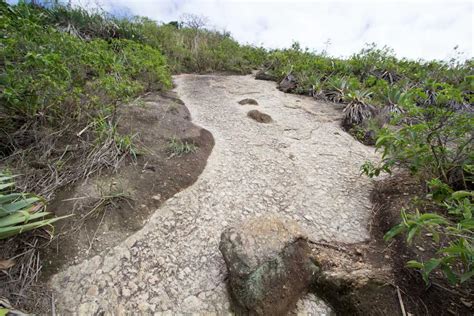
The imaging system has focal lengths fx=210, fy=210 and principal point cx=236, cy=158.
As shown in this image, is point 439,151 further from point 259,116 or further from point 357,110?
point 259,116

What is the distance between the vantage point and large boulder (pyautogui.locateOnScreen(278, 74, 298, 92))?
611 cm

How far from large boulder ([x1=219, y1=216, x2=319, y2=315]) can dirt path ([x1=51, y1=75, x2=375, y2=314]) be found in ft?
0.46

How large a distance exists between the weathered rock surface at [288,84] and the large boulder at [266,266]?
5.28m

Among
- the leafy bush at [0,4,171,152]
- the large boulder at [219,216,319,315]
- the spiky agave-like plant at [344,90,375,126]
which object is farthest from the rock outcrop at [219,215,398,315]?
the spiky agave-like plant at [344,90,375,126]

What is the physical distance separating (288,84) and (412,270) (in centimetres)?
563

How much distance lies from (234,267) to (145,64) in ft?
12.6

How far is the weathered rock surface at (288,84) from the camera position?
6.11 m

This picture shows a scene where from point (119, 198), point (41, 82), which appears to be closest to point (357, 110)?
point (119, 198)

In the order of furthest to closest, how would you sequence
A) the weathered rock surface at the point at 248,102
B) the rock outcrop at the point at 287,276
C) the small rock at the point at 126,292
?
1. the weathered rock surface at the point at 248,102
2. the small rock at the point at 126,292
3. the rock outcrop at the point at 287,276

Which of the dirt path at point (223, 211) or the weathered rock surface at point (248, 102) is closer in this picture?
the dirt path at point (223, 211)

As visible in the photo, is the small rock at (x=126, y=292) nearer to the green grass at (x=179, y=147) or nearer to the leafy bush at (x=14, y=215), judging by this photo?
the leafy bush at (x=14, y=215)

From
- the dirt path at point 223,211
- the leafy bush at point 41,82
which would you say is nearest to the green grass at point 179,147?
the dirt path at point 223,211

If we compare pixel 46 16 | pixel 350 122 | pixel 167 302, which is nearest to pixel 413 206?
pixel 167 302

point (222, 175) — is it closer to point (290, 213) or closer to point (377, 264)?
point (290, 213)
